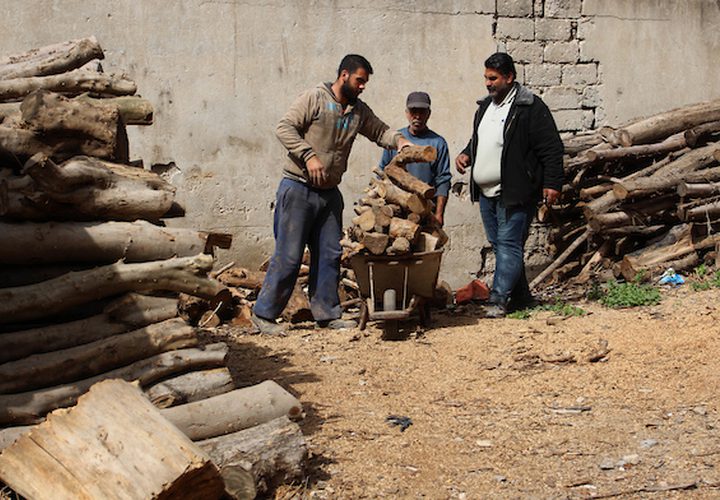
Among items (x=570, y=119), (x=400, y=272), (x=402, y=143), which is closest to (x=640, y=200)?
(x=570, y=119)

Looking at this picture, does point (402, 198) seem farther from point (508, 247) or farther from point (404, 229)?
point (508, 247)

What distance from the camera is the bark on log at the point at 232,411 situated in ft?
15.4

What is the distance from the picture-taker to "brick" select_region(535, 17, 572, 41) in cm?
1063

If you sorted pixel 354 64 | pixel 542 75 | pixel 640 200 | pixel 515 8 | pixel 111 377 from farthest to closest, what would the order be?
pixel 542 75, pixel 515 8, pixel 640 200, pixel 354 64, pixel 111 377

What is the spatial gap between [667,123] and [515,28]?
1.97 metres

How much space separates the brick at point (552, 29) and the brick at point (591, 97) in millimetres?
641

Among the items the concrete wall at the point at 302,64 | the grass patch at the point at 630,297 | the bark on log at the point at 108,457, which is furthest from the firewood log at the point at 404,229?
the bark on log at the point at 108,457

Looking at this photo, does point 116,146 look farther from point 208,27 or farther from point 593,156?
point 593,156

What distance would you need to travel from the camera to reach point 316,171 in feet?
25.7

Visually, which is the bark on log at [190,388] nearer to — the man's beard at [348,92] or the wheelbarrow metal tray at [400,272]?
the wheelbarrow metal tray at [400,272]

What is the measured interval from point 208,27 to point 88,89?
3407 mm

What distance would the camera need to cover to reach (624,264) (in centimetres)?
944

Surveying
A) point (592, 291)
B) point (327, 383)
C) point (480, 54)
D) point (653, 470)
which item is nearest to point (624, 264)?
point (592, 291)

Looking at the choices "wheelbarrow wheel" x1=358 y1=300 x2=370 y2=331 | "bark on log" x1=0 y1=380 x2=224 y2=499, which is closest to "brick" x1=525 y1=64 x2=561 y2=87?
"wheelbarrow wheel" x1=358 y1=300 x2=370 y2=331
